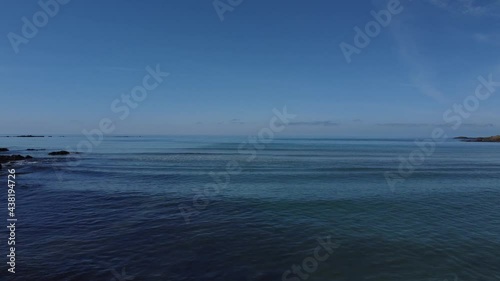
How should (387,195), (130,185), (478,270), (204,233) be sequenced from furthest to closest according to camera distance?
1. (130,185)
2. (387,195)
3. (204,233)
4. (478,270)

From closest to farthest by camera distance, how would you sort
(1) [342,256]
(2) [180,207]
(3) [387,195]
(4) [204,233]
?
(1) [342,256], (4) [204,233], (2) [180,207], (3) [387,195]

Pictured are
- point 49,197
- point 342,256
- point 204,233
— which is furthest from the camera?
point 49,197

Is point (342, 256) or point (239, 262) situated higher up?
point (239, 262)

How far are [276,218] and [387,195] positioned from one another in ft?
47.5

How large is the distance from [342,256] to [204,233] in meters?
7.99

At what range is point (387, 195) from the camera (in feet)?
103

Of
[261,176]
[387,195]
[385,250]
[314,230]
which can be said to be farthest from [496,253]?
[261,176]

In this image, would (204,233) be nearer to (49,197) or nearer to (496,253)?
(496,253)

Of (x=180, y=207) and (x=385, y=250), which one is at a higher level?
(x=180, y=207)

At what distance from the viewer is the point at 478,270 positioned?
14633 millimetres

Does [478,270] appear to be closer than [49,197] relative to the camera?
Yes

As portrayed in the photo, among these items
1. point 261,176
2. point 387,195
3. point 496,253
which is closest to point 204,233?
point 496,253

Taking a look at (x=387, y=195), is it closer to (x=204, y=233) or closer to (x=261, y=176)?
(x=261, y=176)

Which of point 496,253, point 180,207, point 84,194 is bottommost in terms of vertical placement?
point 496,253
